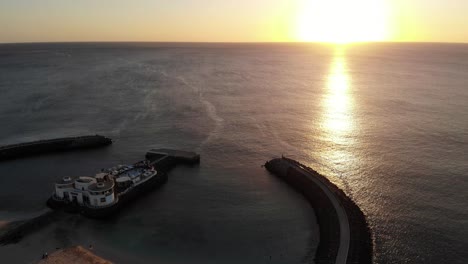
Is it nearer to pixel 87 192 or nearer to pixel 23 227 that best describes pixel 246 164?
pixel 87 192

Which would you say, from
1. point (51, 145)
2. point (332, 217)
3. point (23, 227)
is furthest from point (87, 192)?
point (332, 217)

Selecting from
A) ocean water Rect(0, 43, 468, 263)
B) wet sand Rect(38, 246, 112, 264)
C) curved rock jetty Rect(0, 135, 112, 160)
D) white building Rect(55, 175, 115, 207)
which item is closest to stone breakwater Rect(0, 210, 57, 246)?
ocean water Rect(0, 43, 468, 263)

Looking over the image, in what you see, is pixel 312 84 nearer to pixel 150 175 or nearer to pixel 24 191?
pixel 150 175

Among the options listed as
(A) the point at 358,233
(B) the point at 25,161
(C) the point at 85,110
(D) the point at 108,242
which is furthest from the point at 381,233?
(C) the point at 85,110

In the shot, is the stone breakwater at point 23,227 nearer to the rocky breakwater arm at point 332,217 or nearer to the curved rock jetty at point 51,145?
the curved rock jetty at point 51,145

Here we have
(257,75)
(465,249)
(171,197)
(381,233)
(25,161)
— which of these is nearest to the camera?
(465,249)
